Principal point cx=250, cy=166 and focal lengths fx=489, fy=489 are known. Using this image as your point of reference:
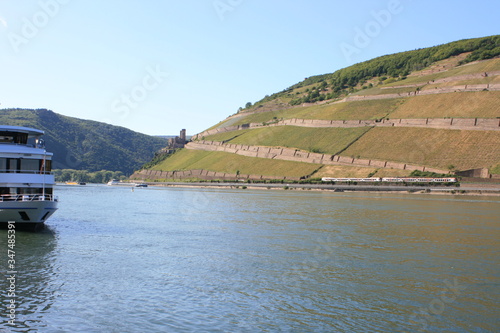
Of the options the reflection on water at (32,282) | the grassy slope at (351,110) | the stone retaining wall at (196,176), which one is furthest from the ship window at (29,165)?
the grassy slope at (351,110)

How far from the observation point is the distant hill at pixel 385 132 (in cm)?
11050

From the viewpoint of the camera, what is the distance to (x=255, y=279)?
68.8 ft

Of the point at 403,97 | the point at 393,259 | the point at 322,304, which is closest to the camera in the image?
the point at 322,304

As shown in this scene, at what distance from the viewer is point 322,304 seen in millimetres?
17484

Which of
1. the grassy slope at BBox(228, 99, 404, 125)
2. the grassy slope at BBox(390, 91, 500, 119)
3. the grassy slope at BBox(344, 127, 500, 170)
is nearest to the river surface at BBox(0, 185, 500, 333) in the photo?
the grassy slope at BBox(344, 127, 500, 170)

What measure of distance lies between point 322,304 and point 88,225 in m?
27.1

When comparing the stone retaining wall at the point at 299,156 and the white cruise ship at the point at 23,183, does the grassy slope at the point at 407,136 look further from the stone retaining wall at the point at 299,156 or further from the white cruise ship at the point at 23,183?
the white cruise ship at the point at 23,183

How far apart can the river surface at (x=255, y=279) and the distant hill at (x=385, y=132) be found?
7471cm

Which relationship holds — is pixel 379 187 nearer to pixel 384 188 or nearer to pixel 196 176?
A: pixel 384 188

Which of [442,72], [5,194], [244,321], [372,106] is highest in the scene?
[442,72]

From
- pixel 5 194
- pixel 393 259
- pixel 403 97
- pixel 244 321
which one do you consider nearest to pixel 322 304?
pixel 244 321

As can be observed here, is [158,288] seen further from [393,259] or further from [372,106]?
[372,106]

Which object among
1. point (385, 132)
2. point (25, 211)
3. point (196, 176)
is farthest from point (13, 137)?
point (196, 176)

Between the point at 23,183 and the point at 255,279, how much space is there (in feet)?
70.6
